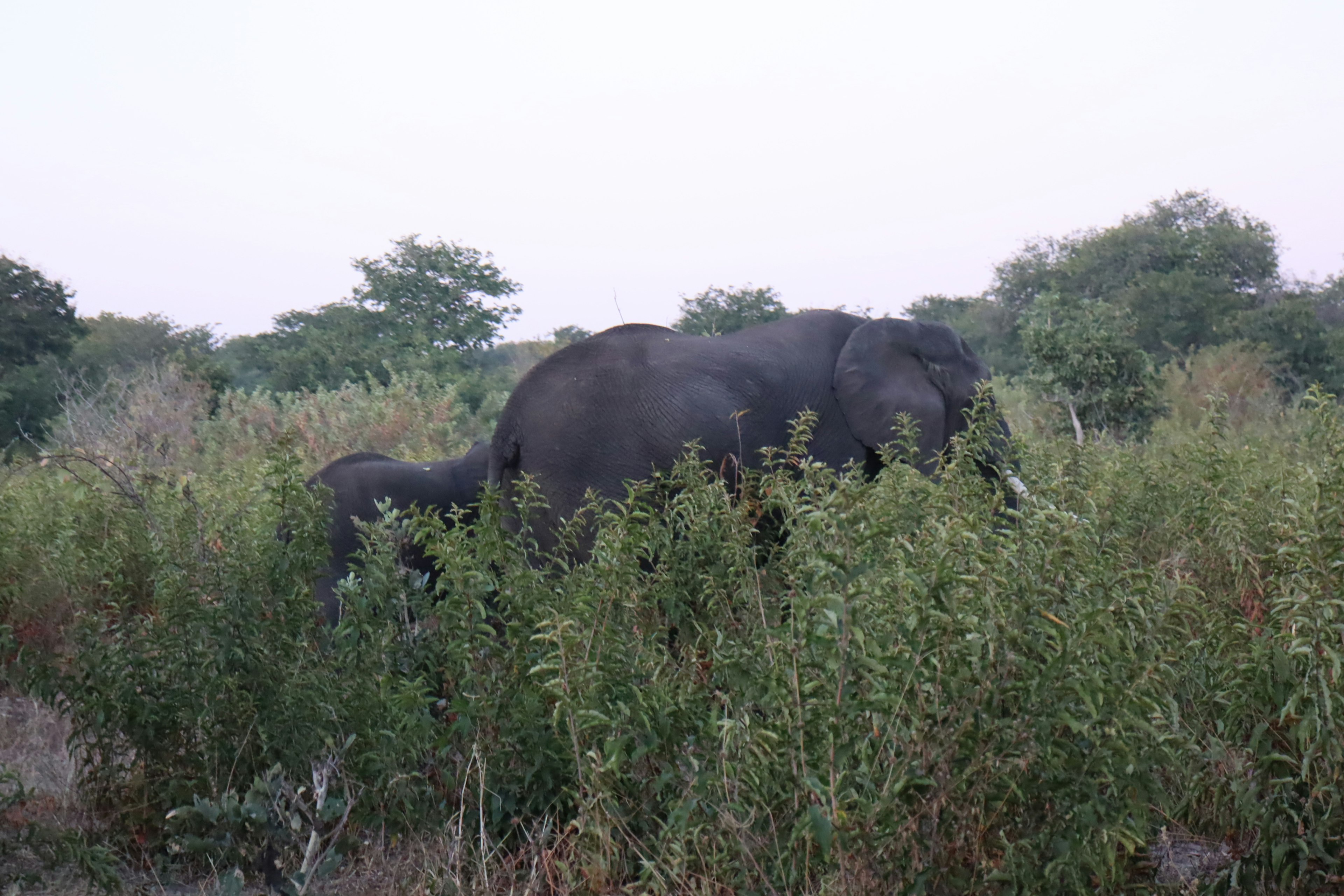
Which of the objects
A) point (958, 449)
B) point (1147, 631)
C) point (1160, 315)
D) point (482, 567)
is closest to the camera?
point (1147, 631)

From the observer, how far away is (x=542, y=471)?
671cm

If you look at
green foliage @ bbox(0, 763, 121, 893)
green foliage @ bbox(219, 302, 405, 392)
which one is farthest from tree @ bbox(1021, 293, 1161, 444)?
green foliage @ bbox(0, 763, 121, 893)

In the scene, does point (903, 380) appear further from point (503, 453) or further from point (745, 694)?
point (745, 694)

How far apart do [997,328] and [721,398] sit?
35623 mm

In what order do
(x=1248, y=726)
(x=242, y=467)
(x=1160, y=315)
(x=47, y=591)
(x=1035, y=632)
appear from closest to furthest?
(x=1035, y=632)
(x=1248, y=726)
(x=47, y=591)
(x=242, y=467)
(x=1160, y=315)

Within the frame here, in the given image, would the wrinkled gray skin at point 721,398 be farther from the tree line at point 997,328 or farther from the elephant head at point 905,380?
the tree line at point 997,328

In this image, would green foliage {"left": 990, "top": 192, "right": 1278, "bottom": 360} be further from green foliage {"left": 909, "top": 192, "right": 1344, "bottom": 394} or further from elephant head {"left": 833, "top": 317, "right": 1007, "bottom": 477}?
elephant head {"left": 833, "top": 317, "right": 1007, "bottom": 477}

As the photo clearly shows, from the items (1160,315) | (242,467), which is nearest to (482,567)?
(242,467)

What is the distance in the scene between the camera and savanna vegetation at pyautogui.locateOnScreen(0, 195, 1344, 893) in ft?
8.44

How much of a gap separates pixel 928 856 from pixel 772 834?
0.47m

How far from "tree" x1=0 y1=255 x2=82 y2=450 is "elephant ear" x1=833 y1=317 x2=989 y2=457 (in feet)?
66.7

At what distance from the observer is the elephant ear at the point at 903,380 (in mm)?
7730

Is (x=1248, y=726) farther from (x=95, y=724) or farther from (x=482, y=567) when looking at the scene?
(x=95, y=724)

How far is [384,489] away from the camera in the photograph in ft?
24.1
